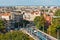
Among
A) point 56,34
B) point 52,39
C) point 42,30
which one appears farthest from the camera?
point 42,30

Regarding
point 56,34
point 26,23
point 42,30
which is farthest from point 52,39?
point 26,23

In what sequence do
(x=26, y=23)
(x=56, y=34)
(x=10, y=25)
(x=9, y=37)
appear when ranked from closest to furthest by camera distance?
(x=9, y=37)
(x=56, y=34)
(x=10, y=25)
(x=26, y=23)

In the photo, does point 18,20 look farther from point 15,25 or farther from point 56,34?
point 56,34

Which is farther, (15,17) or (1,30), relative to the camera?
(15,17)

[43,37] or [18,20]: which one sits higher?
[43,37]

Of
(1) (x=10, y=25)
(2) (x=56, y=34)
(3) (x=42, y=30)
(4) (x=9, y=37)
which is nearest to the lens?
(4) (x=9, y=37)

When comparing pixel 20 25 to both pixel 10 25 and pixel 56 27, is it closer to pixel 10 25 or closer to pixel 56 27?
pixel 10 25

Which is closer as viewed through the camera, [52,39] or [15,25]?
[52,39]

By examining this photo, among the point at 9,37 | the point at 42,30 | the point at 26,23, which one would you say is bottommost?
the point at 26,23

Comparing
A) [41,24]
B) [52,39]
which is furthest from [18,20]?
[52,39]
